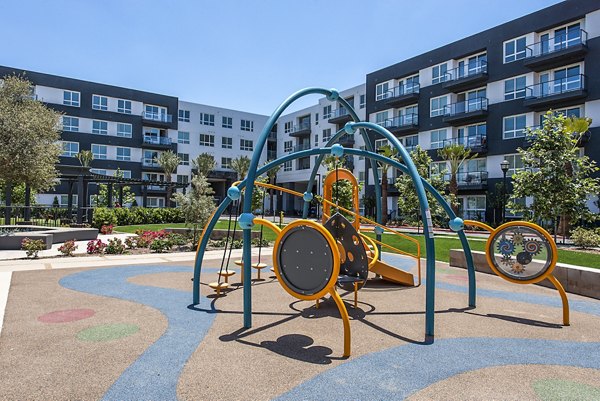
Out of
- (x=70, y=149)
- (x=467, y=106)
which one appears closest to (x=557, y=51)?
(x=467, y=106)

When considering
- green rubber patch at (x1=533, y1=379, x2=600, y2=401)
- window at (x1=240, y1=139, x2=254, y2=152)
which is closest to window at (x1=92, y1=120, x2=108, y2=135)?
window at (x1=240, y1=139, x2=254, y2=152)

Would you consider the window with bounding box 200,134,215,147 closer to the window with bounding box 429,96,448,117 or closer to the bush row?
the bush row

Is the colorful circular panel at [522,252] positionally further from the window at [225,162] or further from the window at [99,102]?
the window at [225,162]

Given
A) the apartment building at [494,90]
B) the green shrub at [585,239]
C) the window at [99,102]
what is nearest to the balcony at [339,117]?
the apartment building at [494,90]

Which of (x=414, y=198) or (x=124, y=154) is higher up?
(x=124, y=154)

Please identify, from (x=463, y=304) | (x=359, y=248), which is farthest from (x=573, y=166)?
(x=359, y=248)

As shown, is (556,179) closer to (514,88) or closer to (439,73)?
(514,88)

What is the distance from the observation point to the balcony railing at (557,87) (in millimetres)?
30042

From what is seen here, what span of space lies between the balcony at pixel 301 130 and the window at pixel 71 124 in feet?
102

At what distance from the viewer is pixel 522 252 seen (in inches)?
314

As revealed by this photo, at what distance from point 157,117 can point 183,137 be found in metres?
5.84

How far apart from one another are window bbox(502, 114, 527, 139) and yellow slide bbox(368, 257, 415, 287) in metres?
29.8

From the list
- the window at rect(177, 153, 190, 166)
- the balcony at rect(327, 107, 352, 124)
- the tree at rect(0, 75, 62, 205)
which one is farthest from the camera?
the window at rect(177, 153, 190, 166)

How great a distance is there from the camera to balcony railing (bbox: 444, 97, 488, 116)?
37062 mm
